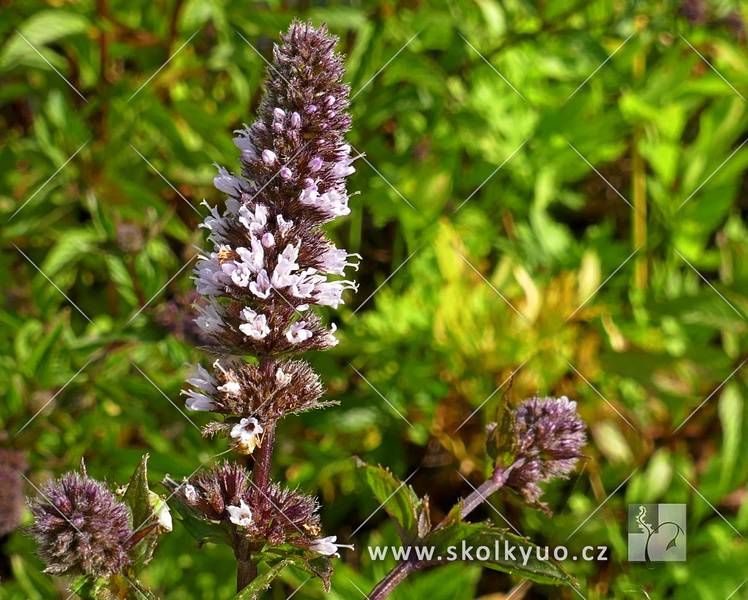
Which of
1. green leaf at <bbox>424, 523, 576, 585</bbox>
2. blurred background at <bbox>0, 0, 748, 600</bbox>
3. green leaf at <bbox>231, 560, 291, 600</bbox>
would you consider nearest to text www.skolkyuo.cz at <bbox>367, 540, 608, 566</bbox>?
green leaf at <bbox>424, 523, 576, 585</bbox>

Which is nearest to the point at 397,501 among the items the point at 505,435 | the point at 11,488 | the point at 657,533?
the point at 505,435

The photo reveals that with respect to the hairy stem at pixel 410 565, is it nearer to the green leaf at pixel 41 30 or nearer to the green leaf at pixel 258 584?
the green leaf at pixel 258 584

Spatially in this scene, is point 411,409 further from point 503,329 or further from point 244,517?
point 244,517

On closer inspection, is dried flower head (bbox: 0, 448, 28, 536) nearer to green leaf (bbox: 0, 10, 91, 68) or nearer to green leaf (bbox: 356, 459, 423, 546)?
green leaf (bbox: 356, 459, 423, 546)

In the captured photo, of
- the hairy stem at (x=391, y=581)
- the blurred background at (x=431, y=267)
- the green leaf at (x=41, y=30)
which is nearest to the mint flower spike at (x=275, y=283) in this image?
the hairy stem at (x=391, y=581)

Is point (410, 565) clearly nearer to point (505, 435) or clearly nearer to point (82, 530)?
point (505, 435)

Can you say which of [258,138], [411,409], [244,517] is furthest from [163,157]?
[244,517]
